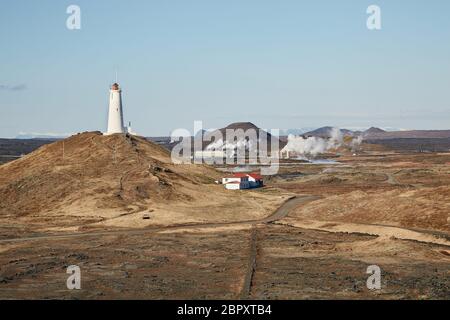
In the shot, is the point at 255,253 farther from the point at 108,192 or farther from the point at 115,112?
the point at 115,112

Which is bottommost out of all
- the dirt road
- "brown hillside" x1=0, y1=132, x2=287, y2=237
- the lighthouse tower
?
the dirt road

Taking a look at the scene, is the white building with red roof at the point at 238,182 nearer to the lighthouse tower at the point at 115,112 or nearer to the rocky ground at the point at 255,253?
the rocky ground at the point at 255,253

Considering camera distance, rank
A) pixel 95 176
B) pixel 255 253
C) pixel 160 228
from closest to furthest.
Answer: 1. pixel 255 253
2. pixel 160 228
3. pixel 95 176

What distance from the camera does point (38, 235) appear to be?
70.4 m

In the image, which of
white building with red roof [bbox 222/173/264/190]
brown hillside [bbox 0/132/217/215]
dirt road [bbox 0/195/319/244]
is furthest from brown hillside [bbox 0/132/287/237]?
white building with red roof [bbox 222/173/264/190]

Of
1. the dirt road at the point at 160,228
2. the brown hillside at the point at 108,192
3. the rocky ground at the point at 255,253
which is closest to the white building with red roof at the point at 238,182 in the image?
the brown hillside at the point at 108,192

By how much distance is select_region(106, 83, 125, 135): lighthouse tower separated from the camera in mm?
116625

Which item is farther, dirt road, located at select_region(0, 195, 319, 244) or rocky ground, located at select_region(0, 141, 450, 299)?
dirt road, located at select_region(0, 195, 319, 244)

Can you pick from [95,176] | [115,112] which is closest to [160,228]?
[95,176]

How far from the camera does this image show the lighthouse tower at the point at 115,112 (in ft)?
383

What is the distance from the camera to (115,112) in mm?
119500

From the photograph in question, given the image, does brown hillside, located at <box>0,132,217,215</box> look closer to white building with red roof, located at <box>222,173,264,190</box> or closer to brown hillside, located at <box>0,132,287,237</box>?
brown hillside, located at <box>0,132,287,237</box>
